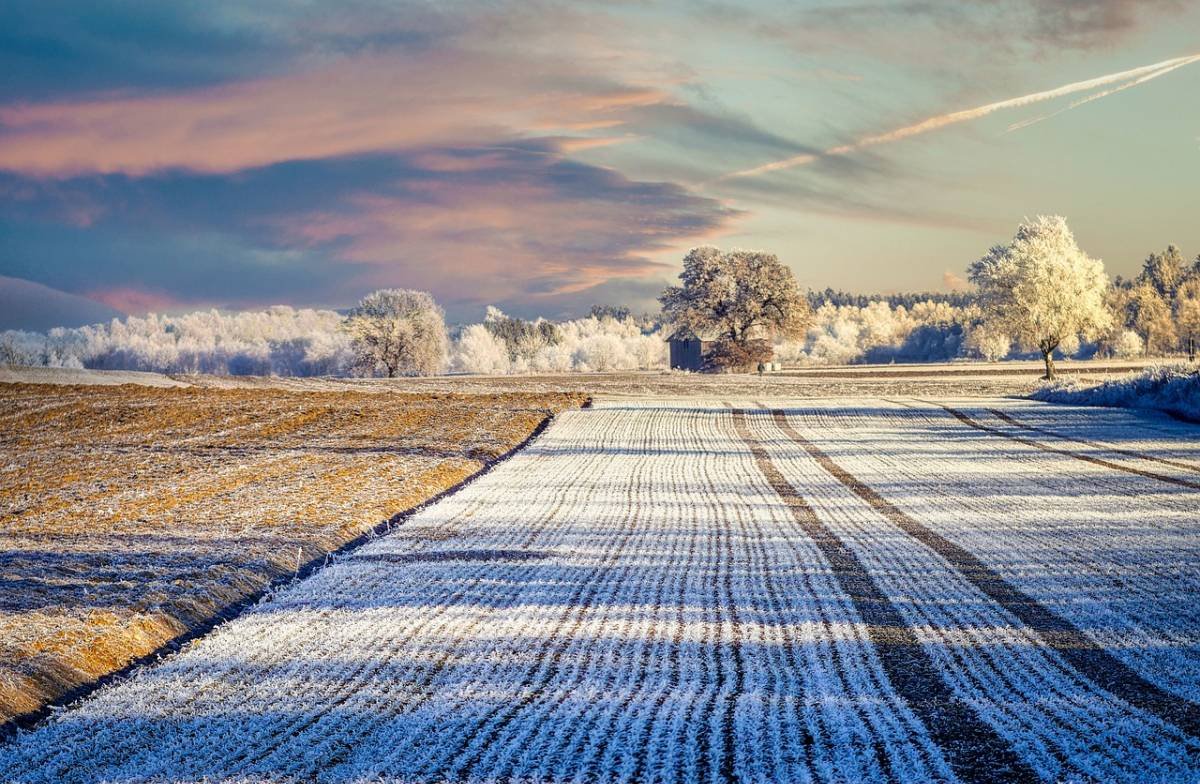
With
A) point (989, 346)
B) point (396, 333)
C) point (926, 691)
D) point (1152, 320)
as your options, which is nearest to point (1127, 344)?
point (1152, 320)

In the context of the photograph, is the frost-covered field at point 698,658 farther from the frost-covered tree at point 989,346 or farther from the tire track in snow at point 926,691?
the frost-covered tree at point 989,346

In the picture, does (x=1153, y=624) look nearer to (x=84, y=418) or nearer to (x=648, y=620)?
(x=648, y=620)

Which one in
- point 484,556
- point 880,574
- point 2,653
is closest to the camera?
point 2,653

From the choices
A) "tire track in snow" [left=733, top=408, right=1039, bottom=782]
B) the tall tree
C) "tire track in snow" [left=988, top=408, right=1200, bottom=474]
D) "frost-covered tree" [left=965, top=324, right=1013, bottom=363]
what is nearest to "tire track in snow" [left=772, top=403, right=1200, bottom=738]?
"tire track in snow" [left=733, top=408, right=1039, bottom=782]

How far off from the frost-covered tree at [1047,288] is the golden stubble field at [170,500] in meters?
36.4

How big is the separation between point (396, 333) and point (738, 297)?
105ft

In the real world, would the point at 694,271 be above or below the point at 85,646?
above

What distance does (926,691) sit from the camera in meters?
7.51

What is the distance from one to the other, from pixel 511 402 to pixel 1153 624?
120ft

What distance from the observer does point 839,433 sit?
114 feet

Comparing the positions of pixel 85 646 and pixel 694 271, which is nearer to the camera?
pixel 85 646

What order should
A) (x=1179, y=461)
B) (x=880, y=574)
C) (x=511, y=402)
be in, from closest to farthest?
(x=880, y=574) < (x=1179, y=461) < (x=511, y=402)

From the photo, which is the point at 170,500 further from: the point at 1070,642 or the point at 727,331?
the point at 727,331

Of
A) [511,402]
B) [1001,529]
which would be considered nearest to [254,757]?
[1001,529]
